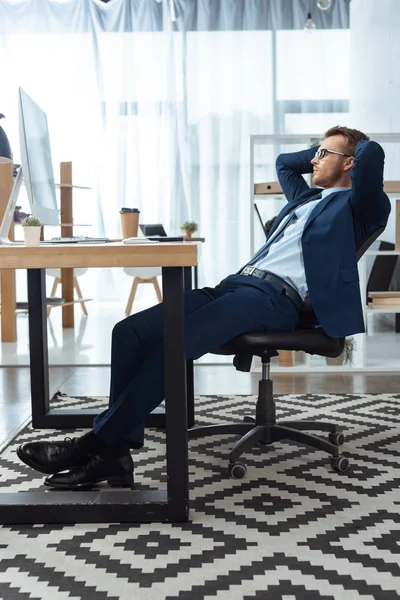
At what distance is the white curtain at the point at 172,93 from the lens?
8008mm

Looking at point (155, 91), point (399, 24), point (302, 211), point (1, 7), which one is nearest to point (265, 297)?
point (302, 211)

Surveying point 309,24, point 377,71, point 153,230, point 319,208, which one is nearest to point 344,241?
point 319,208

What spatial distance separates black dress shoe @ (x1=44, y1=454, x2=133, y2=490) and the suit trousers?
7cm

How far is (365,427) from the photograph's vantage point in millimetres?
2979

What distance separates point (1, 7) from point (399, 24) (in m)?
4.32

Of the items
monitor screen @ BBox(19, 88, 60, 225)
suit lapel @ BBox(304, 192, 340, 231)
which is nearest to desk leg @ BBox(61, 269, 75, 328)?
monitor screen @ BBox(19, 88, 60, 225)

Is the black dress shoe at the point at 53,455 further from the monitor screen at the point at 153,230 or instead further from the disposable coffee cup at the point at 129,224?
the monitor screen at the point at 153,230

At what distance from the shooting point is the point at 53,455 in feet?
7.24

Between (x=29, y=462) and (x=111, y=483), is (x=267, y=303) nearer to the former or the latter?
(x=111, y=483)

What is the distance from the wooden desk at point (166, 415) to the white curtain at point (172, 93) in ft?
20.1

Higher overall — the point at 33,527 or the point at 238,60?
the point at 238,60

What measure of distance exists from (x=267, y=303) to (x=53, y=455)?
772mm

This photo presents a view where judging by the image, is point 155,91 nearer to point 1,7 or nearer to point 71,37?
point 71,37

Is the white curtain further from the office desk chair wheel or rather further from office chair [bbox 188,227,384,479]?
the office desk chair wheel
